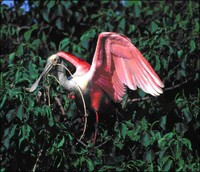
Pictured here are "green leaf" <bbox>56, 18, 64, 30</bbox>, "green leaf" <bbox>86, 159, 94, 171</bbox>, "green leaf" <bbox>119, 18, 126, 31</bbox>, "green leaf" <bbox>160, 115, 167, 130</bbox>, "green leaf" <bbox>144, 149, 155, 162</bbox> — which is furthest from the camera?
"green leaf" <bbox>56, 18, 64, 30</bbox>

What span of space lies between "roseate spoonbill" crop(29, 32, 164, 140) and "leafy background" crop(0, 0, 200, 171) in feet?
1.20

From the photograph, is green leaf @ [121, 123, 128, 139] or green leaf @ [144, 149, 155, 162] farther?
green leaf @ [144, 149, 155, 162]

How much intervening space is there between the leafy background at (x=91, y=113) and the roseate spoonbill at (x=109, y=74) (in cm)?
37

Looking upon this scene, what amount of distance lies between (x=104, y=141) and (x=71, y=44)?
843mm

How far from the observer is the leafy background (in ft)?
13.3

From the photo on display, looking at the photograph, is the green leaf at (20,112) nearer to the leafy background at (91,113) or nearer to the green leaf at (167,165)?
the leafy background at (91,113)

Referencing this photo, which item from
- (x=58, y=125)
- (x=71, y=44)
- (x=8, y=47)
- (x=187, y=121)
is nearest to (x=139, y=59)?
(x=58, y=125)

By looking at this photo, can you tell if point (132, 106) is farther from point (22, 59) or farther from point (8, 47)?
point (8, 47)

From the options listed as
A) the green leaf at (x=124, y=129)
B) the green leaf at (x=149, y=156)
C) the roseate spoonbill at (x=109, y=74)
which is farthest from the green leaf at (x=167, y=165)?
the roseate spoonbill at (x=109, y=74)

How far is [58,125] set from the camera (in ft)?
13.1

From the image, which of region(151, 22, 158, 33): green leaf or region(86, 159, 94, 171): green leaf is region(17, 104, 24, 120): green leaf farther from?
region(151, 22, 158, 33): green leaf

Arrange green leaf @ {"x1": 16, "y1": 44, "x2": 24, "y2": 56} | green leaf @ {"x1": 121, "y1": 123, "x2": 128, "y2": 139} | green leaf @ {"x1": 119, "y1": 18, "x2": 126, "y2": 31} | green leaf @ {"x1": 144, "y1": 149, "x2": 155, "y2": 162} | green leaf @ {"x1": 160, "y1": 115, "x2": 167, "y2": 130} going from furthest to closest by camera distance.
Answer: green leaf @ {"x1": 119, "y1": 18, "x2": 126, "y2": 31} → green leaf @ {"x1": 16, "y1": 44, "x2": 24, "y2": 56} → green leaf @ {"x1": 160, "y1": 115, "x2": 167, "y2": 130} → green leaf @ {"x1": 144, "y1": 149, "x2": 155, "y2": 162} → green leaf @ {"x1": 121, "y1": 123, "x2": 128, "y2": 139}

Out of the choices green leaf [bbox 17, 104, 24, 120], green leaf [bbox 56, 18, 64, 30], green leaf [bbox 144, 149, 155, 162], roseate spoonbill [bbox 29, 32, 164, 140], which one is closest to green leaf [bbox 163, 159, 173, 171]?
green leaf [bbox 144, 149, 155, 162]

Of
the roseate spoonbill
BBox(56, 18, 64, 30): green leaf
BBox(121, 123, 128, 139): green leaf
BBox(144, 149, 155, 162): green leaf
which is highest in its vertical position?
BBox(56, 18, 64, 30): green leaf
